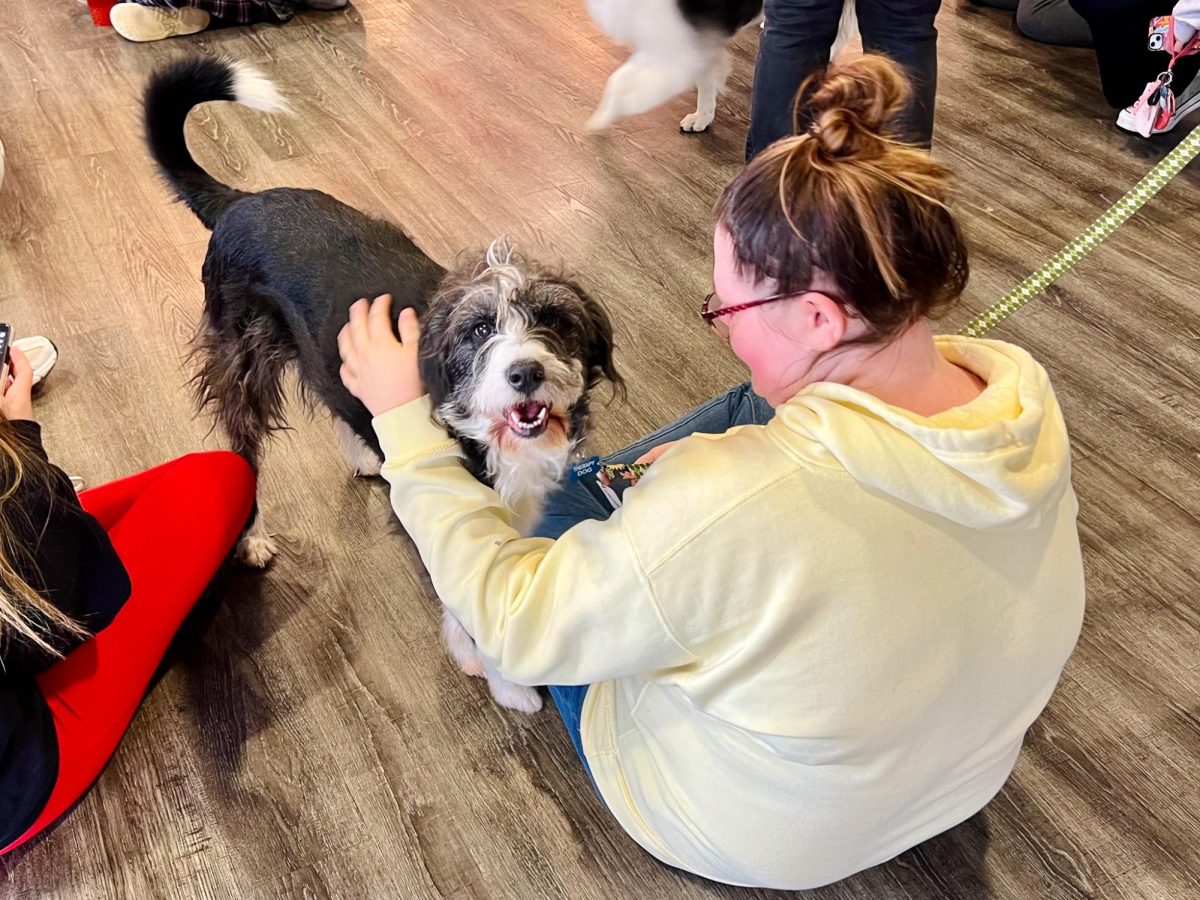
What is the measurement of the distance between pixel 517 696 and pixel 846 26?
6.85 feet

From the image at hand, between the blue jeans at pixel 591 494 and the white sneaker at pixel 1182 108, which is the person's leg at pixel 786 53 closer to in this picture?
the blue jeans at pixel 591 494

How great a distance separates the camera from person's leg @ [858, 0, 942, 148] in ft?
7.31

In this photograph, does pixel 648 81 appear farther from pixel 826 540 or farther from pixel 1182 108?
pixel 826 540

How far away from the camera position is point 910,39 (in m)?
2.28

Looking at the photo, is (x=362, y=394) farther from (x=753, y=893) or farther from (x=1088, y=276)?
(x=1088, y=276)

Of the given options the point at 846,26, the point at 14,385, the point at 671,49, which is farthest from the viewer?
the point at 671,49

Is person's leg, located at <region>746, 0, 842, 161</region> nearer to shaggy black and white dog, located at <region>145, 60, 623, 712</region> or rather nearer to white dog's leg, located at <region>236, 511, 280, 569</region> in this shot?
shaggy black and white dog, located at <region>145, 60, 623, 712</region>

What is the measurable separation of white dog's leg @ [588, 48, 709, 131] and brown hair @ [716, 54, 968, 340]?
214 cm

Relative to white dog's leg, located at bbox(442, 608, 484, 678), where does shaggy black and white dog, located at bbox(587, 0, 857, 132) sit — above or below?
above

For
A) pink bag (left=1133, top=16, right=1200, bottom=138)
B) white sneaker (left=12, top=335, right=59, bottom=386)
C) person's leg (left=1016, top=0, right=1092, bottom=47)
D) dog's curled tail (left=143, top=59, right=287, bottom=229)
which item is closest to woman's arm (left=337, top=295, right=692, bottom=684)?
dog's curled tail (left=143, top=59, right=287, bottom=229)

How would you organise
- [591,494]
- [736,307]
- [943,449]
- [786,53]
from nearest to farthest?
[943,449], [736,307], [591,494], [786,53]

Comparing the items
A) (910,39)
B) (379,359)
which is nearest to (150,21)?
(910,39)

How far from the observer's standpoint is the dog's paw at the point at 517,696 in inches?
59.3

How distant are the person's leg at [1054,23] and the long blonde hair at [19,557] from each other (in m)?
3.70
